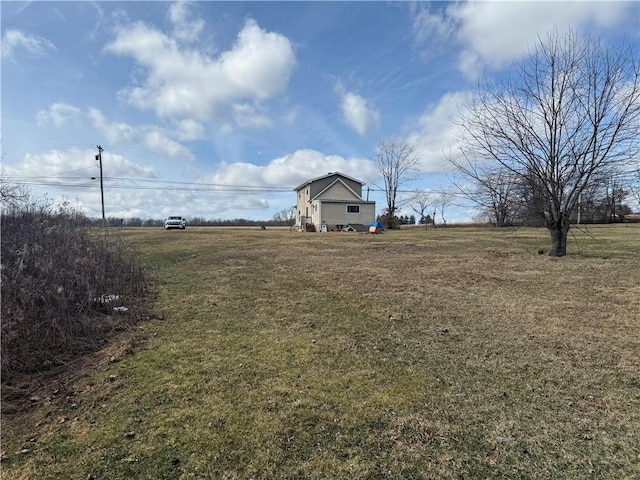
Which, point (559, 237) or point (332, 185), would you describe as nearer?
point (559, 237)

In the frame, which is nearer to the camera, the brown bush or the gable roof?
the brown bush

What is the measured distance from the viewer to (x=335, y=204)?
3681 cm

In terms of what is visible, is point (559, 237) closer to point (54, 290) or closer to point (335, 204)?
point (54, 290)

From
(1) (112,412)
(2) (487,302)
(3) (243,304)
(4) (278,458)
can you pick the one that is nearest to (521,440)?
(4) (278,458)

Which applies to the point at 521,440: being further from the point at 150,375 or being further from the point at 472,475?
the point at 150,375

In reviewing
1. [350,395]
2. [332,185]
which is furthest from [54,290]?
[332,185]

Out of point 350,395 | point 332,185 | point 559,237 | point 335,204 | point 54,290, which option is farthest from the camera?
point 332,185

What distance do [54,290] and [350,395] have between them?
437cm

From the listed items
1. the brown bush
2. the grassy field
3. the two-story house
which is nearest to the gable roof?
the two-story house

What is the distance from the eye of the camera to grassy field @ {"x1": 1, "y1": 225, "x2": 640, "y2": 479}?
2453 millimetres

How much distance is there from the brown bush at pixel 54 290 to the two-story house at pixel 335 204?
27649 millimetres

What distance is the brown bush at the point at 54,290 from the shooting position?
409cm

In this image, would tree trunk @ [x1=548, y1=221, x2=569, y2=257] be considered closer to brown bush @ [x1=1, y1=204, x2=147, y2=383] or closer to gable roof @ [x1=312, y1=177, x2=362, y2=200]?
brown bush @ [x1=1, y1=204, x2=147, y2=383]

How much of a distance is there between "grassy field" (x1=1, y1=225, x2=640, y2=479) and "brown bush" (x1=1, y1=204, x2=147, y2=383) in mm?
513
